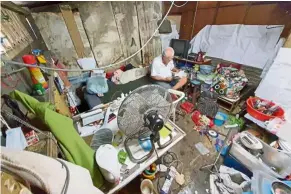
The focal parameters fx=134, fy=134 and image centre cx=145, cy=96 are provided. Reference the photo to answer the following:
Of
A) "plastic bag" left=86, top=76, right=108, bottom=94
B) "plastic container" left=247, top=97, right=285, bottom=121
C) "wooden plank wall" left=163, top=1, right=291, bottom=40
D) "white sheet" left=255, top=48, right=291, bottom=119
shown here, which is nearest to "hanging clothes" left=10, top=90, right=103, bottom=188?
"plastic bag" left=86, top=76, right=108, bottom=94

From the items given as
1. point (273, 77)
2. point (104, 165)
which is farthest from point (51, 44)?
point (273, 77)

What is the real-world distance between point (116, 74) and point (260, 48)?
2.48 meters

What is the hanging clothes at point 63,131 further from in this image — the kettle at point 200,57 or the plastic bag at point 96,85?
the kettle at point 200,57

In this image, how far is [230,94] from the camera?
2223mm

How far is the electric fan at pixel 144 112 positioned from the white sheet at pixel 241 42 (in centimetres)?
215

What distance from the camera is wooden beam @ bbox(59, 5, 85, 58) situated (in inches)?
78.3

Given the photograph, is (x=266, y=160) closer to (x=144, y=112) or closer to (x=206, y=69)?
(x=144, y=112)

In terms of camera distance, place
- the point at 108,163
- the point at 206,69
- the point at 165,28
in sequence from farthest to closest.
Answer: the point at 165,28
the point at 206,69
the point at 108,163

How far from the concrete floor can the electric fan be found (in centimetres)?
74

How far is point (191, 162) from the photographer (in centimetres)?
171

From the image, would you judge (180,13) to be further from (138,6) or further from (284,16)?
(284,16)

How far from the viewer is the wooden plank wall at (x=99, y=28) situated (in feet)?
6.54

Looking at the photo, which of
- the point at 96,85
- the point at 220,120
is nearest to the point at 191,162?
the point at 220,120

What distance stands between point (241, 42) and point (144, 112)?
97.7 inches
